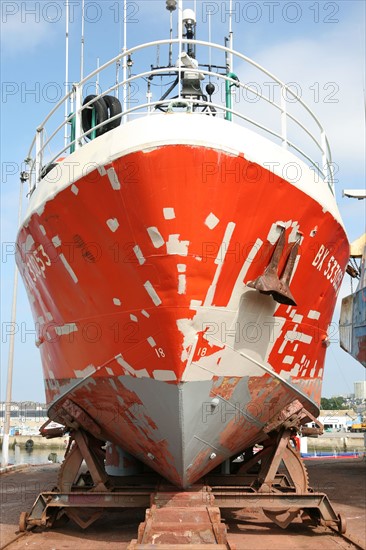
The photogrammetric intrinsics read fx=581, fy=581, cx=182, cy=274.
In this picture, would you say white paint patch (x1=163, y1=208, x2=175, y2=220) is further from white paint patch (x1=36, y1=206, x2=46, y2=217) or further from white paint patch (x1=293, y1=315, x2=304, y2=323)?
white paint patch (x1=293, y1=315, x2=304, y2=323)

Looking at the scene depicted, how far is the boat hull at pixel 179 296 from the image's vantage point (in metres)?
5.80

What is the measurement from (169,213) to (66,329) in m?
2.17

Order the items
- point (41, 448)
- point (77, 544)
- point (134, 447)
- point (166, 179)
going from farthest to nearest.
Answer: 1. point (41, 448)
2. point (134, 447)
3. point (77, 544)
4. point (166, 179)

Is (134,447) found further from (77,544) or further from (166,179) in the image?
(166,179)

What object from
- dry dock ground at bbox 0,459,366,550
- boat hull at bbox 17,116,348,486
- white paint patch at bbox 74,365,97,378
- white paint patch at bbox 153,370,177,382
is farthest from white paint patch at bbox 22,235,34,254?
dry dock ground at bbox 0,459,366,550

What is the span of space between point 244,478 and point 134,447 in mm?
1917

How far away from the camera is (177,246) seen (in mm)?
5770

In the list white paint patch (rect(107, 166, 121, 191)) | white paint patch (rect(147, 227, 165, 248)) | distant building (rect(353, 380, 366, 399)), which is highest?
white paint patch (rect(107, 166, 121, 191))

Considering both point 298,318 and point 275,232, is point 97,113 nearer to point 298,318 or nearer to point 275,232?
point 275,232

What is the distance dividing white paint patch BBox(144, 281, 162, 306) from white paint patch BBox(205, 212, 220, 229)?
85cm

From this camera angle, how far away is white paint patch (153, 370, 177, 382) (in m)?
5.82

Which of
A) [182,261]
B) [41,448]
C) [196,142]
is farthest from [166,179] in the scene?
[41,448]

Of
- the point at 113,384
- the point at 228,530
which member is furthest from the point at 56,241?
the point at 228,530

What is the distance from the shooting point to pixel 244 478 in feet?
26.6
